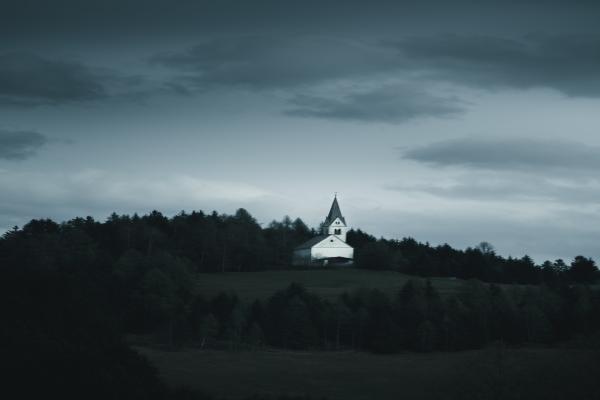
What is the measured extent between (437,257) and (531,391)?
335 feet

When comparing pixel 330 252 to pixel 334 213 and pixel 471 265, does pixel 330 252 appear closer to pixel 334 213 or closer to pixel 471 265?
pixel 334 213

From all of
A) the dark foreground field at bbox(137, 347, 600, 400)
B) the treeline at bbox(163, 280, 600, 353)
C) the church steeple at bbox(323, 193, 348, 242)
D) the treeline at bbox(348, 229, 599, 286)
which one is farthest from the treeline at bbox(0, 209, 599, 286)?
the dark foreground field at bbox(137, 347, 600, 400)

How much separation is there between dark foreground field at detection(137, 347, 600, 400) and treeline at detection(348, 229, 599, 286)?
6906 centimetres

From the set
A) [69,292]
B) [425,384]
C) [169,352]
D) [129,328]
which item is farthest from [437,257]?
[69,292]

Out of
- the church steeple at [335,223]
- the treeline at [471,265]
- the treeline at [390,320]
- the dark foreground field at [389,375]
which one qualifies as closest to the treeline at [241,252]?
the treeline at [471,265]

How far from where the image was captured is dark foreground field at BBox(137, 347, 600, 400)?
51.2m

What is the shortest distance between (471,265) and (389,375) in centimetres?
8448

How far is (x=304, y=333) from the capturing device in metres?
89.8

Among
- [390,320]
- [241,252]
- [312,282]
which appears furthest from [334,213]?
[390,320]

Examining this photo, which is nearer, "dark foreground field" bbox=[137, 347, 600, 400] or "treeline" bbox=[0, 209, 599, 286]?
"dark foreground field" bbox=[137, 347, 600, 400]

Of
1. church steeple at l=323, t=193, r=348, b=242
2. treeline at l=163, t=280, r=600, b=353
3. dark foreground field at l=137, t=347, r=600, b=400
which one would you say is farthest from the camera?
church steeple at l=323, t=193, r=348, b=242

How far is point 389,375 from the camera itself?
66.8 meters

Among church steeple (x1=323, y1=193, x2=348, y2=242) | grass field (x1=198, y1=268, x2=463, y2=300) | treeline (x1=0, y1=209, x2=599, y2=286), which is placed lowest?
grass field (x1=198, y1=268, x2=463, y2=300)

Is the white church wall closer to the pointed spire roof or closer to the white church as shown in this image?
the white church
